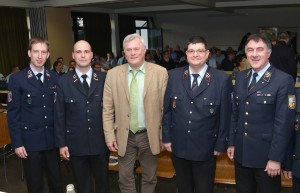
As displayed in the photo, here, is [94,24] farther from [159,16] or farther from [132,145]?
[132,145]

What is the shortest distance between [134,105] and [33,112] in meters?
0.86

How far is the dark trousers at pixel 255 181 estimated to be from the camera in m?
2.24

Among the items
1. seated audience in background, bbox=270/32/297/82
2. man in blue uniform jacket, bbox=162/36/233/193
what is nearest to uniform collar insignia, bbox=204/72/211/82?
man in blue uniform jacket, bbox=162/36/233/193

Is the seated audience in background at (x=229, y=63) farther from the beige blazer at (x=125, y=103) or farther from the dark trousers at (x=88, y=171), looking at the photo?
the dark trousers at (x=88, y=171)

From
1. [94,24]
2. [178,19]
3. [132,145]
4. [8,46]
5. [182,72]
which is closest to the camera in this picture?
[182,72]

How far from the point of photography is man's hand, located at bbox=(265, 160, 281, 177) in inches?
84.4

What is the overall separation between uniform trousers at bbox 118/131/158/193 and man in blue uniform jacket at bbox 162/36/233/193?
0.89 feet

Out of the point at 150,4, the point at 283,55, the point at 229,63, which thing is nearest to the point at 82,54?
the point at 283,55

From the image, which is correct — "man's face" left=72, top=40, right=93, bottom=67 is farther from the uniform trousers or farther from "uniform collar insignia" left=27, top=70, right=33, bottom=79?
the uniform trousers

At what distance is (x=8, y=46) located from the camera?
11.0 m

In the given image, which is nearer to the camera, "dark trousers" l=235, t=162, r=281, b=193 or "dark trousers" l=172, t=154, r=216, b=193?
"dark trousers" l=235, t=162, r=281, b=193

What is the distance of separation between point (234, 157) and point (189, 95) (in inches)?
22.2

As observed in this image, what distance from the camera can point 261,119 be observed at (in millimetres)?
2189

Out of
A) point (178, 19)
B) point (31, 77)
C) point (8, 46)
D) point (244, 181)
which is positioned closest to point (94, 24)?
point (8, 46)
